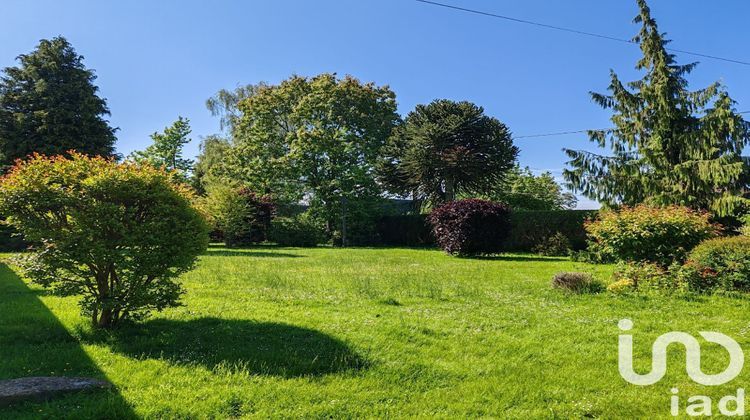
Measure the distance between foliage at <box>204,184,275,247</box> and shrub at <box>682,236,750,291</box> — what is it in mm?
18345

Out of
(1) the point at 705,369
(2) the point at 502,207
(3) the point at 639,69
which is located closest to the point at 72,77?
(2) the point at 502,207

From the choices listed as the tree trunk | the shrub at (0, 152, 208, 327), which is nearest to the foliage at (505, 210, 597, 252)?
the tree trunk

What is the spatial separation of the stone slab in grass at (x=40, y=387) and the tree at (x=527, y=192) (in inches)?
942

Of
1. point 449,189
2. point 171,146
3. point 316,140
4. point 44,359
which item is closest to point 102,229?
point 44,359

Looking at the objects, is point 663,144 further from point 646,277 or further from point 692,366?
point 692,366

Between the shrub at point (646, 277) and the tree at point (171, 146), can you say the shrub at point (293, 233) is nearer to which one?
the tree at point (171, 146)

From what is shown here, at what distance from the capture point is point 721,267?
709 cm

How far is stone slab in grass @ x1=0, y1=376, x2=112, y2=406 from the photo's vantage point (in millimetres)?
2822

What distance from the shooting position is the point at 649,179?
1404 centimetres

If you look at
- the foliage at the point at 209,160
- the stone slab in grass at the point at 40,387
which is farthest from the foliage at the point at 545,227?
the foliage at the point at 209,160

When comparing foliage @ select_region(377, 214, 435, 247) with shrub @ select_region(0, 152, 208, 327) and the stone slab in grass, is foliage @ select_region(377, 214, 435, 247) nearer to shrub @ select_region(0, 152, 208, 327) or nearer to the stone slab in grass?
shrub @ select_region(0, 152, 208, 327)

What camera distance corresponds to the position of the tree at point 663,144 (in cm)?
1289

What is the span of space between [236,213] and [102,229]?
57.4 ft

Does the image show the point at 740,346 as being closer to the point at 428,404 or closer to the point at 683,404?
the point at 683,404
